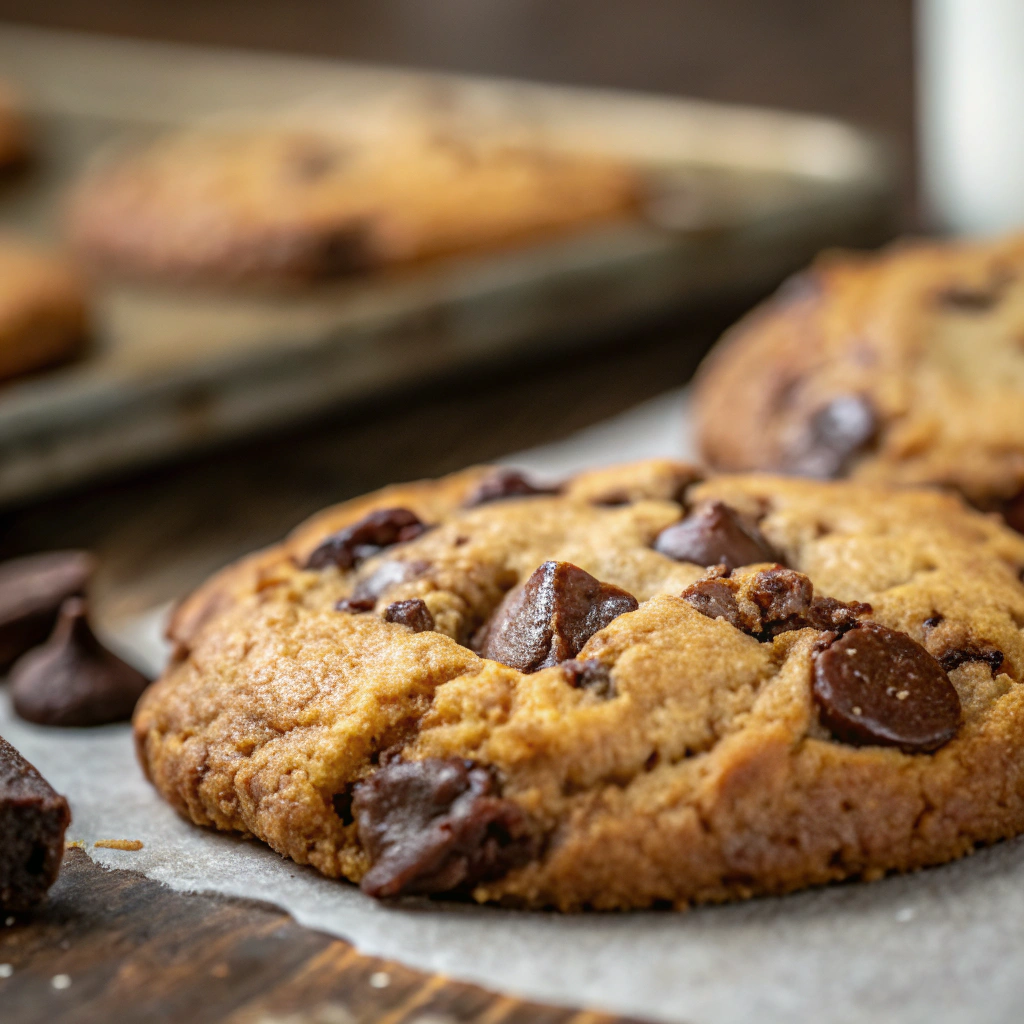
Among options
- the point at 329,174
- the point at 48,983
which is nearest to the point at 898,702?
the point at 48,983

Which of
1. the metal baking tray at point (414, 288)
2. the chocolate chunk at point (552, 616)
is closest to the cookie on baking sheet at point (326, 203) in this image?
the metal baking tray at point (414, 288)

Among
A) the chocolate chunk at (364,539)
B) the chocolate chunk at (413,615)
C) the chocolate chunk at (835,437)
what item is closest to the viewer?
the chocolate chunk at (413,615)

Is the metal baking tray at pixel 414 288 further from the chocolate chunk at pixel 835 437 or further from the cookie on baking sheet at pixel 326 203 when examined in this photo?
the chocolate chunk at pixel 835 437

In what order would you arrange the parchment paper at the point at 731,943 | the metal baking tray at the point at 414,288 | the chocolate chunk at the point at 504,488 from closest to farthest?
the parchment paper at the point at 731,943 → the chocolate chunk at the point at 504,488 → the metal baking tray at the point at 414,288

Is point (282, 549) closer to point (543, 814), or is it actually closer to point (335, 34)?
point (543, 814)

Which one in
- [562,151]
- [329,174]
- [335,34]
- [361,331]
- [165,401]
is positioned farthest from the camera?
[335,34]

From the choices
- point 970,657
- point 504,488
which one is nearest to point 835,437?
point 504,488

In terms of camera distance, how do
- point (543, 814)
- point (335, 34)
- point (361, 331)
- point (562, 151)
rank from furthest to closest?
point (335, 34), point (562, 151), point (361, 331), point (543, 814)
